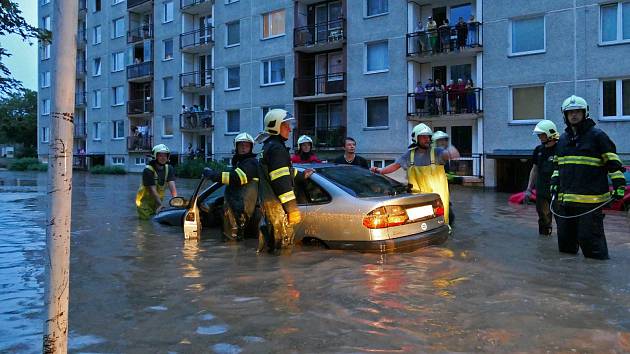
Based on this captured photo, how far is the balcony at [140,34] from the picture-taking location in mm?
40125

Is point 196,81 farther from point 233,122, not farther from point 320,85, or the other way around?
point 320,85

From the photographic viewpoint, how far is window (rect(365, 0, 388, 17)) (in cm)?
2616

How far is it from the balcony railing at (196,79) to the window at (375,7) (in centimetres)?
1171

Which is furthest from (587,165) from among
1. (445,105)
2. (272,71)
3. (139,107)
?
(139,107)

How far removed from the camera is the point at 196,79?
118 ft

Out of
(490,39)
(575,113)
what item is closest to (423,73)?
(490,39)

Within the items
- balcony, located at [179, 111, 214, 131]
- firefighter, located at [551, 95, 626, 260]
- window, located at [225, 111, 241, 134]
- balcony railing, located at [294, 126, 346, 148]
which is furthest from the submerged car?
balcony, located at [179, 111, 214, 131]

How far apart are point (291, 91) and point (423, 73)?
23.2 feet

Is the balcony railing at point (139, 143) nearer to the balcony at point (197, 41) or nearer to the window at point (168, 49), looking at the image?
the window at point (168, 49)

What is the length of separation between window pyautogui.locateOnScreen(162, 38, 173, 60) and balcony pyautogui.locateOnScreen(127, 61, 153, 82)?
143 centimetres

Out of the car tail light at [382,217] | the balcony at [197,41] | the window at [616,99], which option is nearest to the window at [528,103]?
the window at [616,99]

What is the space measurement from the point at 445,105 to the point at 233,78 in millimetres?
13663

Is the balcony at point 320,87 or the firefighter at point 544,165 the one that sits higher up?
the balcony at point 320,87

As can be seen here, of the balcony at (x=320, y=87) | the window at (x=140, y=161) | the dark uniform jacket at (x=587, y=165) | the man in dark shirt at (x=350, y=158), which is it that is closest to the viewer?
the dark uniform jacket at (x=587, y=165)
